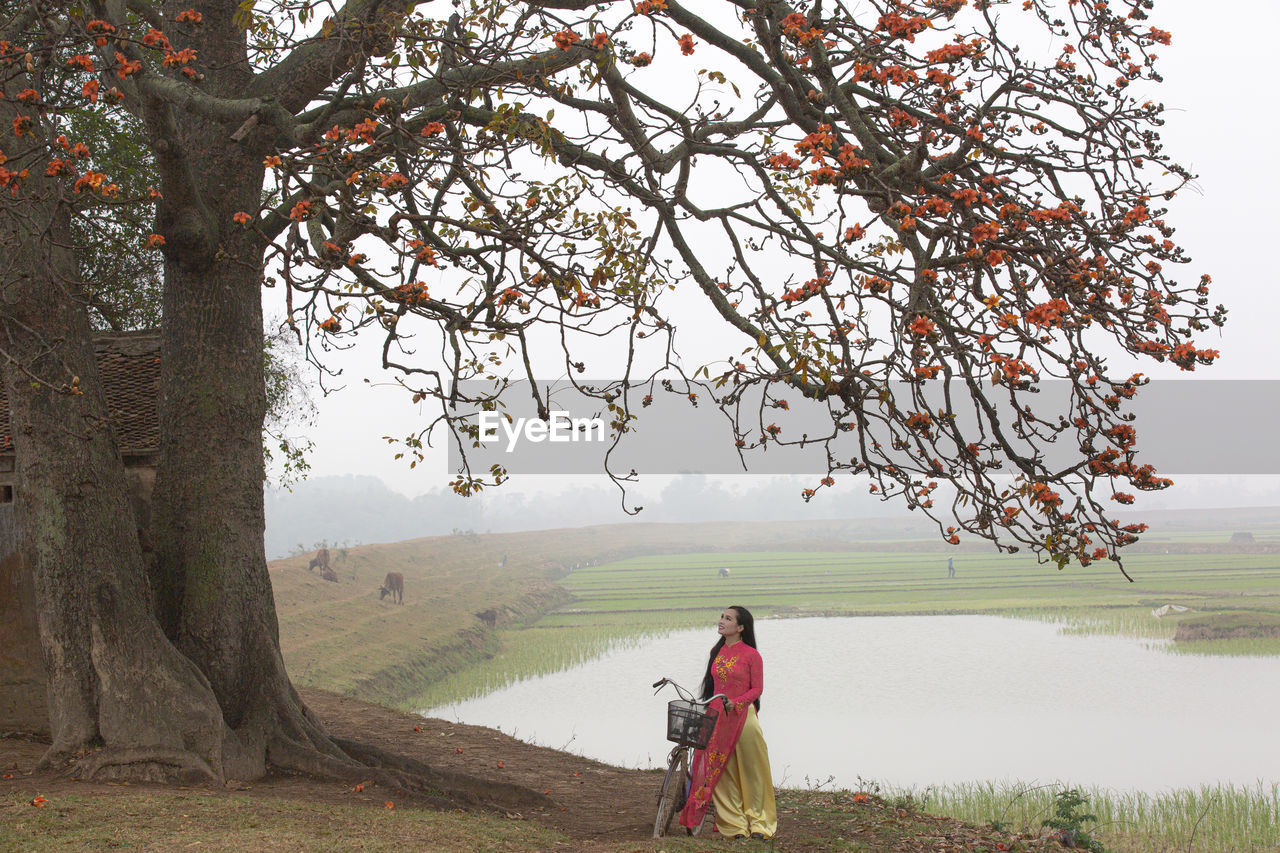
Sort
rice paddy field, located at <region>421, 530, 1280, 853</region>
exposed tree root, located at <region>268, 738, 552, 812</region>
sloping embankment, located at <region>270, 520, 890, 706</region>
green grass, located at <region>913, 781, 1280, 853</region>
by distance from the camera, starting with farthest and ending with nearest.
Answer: sloping embankment, located at <region>270, 520, 890, 706</region> < rice paddy field, located at <region>421, 530, 1280, 853</region> < green grass, located at <region>913, 781, 1280, 853</region> < exposed tree root, located at <region>268, 738, 552, 812</region>

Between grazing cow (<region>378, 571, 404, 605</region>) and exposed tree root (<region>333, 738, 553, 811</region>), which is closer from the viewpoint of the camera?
exposed tree root (<region>333, 738, 553, 811</region>)

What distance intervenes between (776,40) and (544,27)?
4.95 feet

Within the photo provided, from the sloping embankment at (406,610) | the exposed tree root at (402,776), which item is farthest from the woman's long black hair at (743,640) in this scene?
the sloping embankment at (406,610)

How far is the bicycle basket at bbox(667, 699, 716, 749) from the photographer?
6.12 metres

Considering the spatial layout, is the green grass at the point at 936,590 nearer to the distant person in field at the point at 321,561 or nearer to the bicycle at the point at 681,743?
the distant person in field at the point at 321,561

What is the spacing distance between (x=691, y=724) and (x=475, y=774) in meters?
3.33

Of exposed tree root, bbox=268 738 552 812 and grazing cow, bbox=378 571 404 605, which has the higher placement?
exposed tree root, bbox=268 738 552 812

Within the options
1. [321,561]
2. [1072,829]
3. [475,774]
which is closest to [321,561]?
[321,561]

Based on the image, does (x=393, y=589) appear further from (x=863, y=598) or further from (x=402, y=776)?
(x=402, y=776)

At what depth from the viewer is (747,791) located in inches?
257

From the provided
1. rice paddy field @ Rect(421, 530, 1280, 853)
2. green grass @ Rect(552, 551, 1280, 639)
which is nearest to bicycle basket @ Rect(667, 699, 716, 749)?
rice paddy field @ Rect(421, 530, 1280, 853)

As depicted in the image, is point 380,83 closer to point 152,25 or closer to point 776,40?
point 152,25

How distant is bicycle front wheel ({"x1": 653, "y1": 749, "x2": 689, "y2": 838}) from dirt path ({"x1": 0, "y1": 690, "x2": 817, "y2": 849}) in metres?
0.28

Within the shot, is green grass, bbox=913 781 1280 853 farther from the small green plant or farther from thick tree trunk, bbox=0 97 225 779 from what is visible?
thick tree trunk, bbox=0 97 225 779
